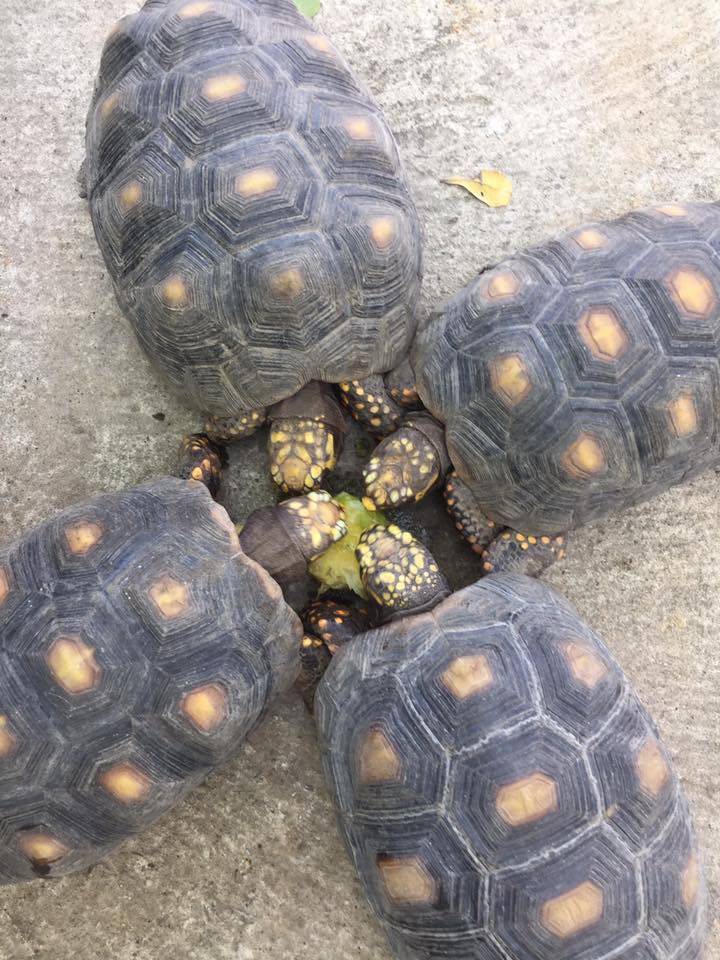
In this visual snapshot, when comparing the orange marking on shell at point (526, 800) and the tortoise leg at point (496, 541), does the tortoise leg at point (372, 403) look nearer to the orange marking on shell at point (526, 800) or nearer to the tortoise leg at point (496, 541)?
the tortoise leg at point (496, 541)

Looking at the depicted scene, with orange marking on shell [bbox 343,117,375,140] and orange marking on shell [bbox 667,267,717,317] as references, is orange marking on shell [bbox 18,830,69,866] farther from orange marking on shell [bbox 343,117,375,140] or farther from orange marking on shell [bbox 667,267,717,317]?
orange marking on shell [bbox 667,267,717,317]

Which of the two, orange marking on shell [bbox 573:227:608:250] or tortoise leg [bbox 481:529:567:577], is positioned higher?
orange marking on shell [bbox 573:227:608:250]

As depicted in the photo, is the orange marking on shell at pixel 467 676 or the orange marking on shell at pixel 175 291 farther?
the orange marking on shell at pixel 175 291

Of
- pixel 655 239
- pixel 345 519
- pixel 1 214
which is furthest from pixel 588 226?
pixel 1 214

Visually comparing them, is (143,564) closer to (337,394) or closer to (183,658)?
(183,658)

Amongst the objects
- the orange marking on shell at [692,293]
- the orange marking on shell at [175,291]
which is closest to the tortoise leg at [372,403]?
the orange marking on shell at [175,291]

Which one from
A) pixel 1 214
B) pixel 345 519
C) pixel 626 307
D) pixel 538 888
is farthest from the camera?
pixel 1 214

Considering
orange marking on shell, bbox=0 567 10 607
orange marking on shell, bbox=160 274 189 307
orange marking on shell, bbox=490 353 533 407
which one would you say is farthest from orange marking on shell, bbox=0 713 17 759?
orange marking on shell, bbox=490 353 533 407
